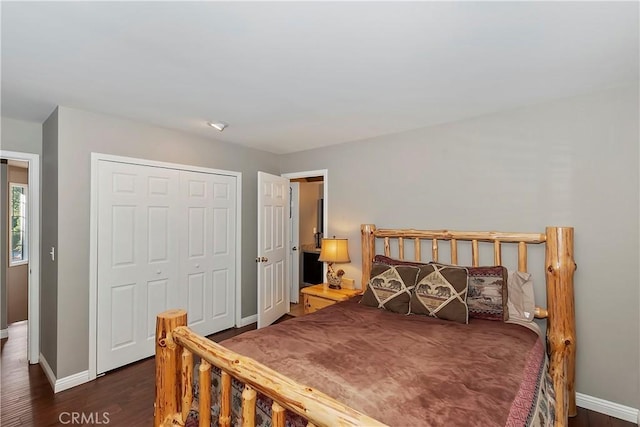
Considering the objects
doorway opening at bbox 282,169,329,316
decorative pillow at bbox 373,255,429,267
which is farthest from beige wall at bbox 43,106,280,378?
decorative pillow at bbox 373,255,429,267

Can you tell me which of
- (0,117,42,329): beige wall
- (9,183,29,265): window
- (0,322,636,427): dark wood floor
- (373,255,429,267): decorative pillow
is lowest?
(0,322,636,427): dark wood floor

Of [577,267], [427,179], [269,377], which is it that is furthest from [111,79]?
[577,267]

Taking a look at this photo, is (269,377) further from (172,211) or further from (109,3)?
(172,211)

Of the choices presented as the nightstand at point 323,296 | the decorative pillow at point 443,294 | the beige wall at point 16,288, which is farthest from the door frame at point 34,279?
the decorative pillow at point 443,294

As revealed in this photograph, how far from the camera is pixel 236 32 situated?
1.57 m

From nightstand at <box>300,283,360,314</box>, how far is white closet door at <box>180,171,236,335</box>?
1077 mm

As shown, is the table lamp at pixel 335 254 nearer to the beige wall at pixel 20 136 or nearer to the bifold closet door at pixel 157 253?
the bifold closet door at pixel 157 253

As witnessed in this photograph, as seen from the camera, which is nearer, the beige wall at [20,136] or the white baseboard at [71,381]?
the white baseboard at [71,381]

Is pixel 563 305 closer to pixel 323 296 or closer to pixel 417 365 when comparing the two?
pixel 417 365

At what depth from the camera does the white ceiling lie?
1.42 m

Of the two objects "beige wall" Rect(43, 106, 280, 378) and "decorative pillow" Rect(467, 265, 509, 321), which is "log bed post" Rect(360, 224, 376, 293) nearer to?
"decorative pillow" Rect(467, 265, 509, 321)

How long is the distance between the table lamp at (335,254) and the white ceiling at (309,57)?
57.0 inches

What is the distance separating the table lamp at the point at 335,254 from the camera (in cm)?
357

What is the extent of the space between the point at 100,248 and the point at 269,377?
8.26 ft
